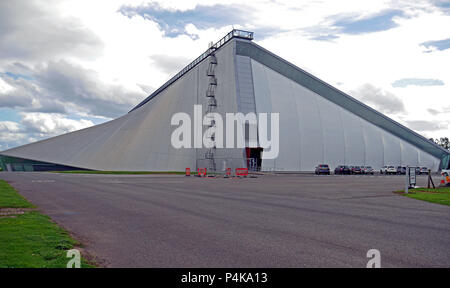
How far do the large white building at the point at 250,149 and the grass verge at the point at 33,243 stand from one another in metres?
42.0

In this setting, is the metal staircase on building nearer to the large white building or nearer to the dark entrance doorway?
the large white building

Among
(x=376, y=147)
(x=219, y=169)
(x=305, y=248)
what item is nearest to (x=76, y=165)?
(x=219, y=169)

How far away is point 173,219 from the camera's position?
1110 centimetres

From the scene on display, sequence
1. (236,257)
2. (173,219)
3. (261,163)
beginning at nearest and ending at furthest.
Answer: (236,257) < (173,219) < (261,163)

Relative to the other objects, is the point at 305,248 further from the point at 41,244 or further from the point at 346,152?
the point at 346,152

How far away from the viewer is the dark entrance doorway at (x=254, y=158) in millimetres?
52438

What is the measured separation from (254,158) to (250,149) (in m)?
1.52

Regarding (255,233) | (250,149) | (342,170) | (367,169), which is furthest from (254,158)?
(255,233)

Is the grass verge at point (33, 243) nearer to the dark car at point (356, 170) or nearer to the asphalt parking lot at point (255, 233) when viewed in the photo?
the asphalt parking lot at point (255, 233)

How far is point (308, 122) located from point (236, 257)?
174 ft

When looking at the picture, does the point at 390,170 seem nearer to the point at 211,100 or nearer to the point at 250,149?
the point at 250,149

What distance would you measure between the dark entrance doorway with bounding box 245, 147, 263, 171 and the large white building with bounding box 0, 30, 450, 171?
187 mm

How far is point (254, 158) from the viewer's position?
5388 centimetres
